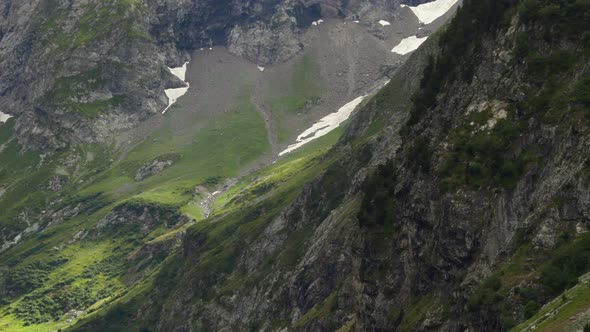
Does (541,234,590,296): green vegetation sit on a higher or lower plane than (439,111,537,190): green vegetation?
lower

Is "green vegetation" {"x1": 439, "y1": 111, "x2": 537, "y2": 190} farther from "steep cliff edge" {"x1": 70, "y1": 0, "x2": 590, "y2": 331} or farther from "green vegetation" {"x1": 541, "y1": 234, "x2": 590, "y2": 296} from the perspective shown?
"green vegetation" {"x1": 541, "y1": 234, "x2": 590, "y2": 296}

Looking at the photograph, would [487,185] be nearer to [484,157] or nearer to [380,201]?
[484,157]

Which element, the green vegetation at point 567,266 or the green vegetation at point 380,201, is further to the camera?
the green vegetation at point 380,201

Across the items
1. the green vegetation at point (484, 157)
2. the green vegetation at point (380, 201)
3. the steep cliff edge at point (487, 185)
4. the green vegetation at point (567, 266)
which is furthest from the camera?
the green vegetation at point (380, 201)

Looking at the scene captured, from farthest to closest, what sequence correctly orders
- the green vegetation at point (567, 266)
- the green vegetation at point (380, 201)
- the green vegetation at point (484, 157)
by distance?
1. the green vegetation at point (380, 201)
2. the green vegetation at point (484, 157)
3. the green vegetation at point (567, 266)

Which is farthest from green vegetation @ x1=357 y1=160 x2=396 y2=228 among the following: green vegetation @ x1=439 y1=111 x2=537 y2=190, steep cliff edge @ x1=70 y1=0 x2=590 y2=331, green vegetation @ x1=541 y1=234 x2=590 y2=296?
green vegetation @ x1=541 y1=234 x2=590 y2=296

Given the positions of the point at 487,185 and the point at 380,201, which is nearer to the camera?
the point at 487,185

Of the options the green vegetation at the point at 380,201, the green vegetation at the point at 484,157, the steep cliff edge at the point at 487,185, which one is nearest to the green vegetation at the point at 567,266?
the steep cliff edge at the point at 487,185

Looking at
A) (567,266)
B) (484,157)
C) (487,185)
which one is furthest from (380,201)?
(567,266)

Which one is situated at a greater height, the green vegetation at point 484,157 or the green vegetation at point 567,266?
the green vegetation at point 484,157

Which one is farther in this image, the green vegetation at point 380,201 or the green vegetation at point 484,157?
the green vegetation at point 380,201

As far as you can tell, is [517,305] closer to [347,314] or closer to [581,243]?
[581,243]

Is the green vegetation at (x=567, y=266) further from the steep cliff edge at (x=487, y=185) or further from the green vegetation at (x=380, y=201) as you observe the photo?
the green vegetation at (x=380, y=201)

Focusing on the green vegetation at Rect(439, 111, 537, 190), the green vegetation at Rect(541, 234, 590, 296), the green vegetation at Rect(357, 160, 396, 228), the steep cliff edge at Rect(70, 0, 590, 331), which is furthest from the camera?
the green vegetation at Rect(357, 160, 396, 228)
